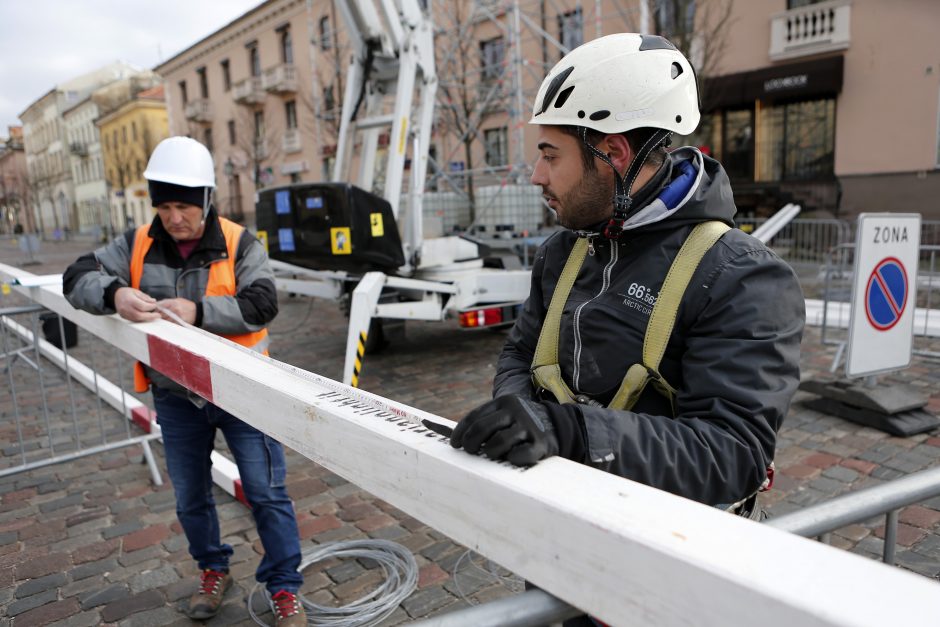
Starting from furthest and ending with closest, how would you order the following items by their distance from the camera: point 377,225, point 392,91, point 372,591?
point 392,91, point 377,225, point 372,591

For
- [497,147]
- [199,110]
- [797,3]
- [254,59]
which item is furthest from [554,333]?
[199,110]

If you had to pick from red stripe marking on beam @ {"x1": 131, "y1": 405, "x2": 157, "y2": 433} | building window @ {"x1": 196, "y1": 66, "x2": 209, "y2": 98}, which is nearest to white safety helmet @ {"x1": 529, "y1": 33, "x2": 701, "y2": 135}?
red stripe marking on beam @ {"x1": 131, "y1": 405, "x2": 157, "y2": 433}

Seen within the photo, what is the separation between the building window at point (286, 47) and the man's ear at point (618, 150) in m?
35.9

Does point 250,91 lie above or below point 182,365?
above

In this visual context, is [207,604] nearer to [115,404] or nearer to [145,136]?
[115,404]

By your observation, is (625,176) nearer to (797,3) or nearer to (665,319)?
(665,319)

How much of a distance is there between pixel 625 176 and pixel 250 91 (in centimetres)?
3824

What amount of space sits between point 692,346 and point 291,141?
3541 cm

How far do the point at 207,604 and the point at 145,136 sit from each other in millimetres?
46822

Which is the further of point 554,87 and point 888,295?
point 888,295

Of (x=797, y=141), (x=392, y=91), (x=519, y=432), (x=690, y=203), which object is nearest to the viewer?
(x=519, y=432)

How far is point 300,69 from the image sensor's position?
32.8m

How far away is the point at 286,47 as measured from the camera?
1351 inches

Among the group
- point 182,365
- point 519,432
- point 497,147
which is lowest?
point 182,365
